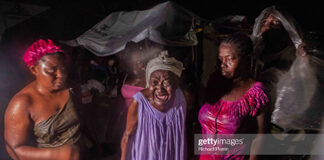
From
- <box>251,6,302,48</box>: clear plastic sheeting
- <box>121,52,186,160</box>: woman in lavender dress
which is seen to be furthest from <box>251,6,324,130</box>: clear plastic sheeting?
<box>121,52,186,160</box>: woman in lavender dress

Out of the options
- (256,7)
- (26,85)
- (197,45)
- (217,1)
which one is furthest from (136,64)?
(256,7)

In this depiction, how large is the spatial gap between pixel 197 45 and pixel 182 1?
0.40m

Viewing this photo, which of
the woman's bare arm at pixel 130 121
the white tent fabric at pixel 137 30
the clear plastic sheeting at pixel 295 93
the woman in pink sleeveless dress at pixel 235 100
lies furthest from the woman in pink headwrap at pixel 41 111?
the clear plastic sheeting at pixel 295 93

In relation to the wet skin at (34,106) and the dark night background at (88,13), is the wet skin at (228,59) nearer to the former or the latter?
the dark night background at (88,13)

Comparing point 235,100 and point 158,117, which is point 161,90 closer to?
point 158,117

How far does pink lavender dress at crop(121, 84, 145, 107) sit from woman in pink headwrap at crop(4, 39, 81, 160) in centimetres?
42

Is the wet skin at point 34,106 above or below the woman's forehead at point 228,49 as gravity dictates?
below

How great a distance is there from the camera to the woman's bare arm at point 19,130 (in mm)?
1228

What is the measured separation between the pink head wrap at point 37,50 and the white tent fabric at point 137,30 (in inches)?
6.3

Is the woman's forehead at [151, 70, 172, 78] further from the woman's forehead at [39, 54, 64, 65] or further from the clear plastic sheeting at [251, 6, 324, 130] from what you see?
the clear plastic sheeting at [251, 6, 324, 130]

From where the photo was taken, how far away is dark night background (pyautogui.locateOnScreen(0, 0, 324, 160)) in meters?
1.30

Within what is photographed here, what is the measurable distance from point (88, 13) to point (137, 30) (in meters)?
0.37

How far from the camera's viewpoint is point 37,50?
4.11ft

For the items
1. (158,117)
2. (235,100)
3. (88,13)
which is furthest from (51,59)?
(235,100)
